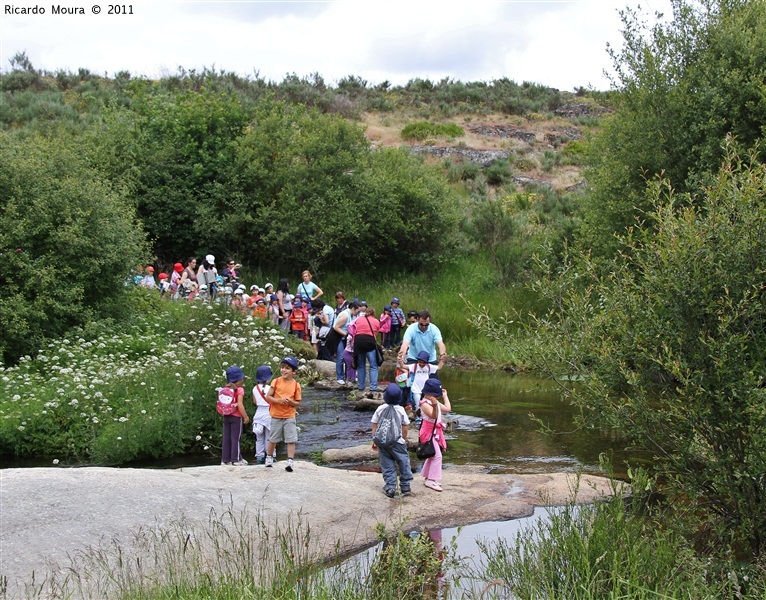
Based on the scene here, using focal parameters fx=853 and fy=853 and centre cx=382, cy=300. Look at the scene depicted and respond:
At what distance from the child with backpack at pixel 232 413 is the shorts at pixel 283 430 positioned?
1.37ft

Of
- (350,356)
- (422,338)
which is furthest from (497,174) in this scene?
(422,338)

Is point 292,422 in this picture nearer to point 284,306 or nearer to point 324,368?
point 324,368

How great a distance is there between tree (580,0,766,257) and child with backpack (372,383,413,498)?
933cm

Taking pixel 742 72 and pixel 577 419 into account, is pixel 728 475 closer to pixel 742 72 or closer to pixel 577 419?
pixel 577 419

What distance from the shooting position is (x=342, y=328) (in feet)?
59.7

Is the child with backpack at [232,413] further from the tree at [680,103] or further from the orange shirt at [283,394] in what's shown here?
the tree at [680,103]

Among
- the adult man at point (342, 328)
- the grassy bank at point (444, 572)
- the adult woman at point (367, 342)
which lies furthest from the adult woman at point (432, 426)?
the adult man at point (342, 328)

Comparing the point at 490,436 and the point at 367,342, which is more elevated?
the point at 367,342

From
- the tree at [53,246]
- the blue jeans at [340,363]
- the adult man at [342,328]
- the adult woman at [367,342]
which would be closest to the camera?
the tree at [53,246]

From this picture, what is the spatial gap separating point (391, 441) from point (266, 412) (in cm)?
236

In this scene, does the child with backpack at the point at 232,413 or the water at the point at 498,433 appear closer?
the child with backpack at the point at 232,413

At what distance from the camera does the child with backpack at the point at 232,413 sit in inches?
436

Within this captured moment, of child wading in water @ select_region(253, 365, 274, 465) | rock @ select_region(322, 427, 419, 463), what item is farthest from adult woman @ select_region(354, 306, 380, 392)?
child wading in water @ select_region(253, 365, 274, 465)

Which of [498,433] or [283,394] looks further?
[498,433]
